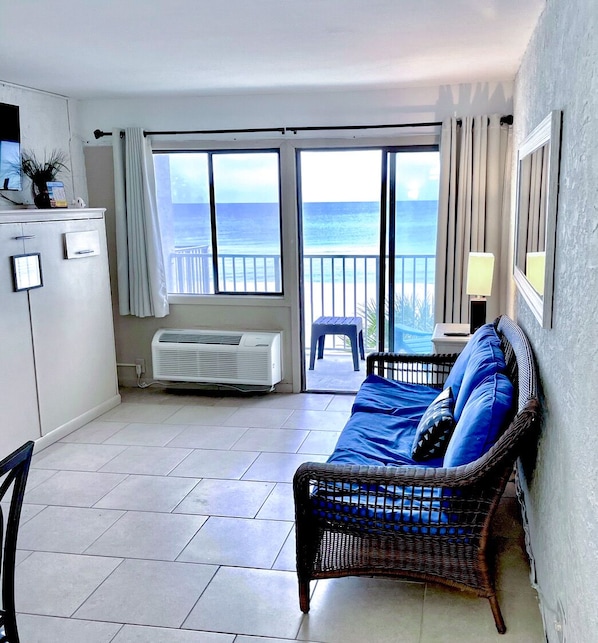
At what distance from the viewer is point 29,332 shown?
409 cm

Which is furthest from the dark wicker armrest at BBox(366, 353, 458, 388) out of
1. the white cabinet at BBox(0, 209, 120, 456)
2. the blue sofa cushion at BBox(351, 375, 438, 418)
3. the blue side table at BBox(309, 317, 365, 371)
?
the white cabinet at BBox(0, 209, 120, 456)

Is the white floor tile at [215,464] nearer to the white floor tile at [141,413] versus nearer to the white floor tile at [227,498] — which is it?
the white floor tile at [227,498]

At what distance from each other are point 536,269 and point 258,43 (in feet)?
5.99

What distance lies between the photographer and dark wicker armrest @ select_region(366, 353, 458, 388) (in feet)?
12.7

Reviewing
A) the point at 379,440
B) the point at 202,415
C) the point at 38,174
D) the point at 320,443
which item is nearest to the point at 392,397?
the point at 379,440

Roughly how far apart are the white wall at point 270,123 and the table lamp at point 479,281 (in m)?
1.13

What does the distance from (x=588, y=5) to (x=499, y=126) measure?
3.05m

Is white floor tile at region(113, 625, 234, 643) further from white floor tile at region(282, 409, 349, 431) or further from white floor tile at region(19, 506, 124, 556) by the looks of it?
white floor tile at region(282, 409, 349, 431)

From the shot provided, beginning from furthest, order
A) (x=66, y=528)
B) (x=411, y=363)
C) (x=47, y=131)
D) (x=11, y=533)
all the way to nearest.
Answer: (x=47, y=131)
(x=411, y=363)
(x=66, y=528)
(x=11, y=533)

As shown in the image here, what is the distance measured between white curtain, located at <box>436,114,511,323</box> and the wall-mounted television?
2919 mm

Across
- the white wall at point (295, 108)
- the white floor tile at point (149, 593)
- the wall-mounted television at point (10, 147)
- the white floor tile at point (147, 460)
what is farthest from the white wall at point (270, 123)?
the white floor tile at point (149, 593)

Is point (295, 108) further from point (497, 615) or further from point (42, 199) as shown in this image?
point (497, 615)

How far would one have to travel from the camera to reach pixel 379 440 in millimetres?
2982

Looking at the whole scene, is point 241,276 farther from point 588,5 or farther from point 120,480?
point 588,5
